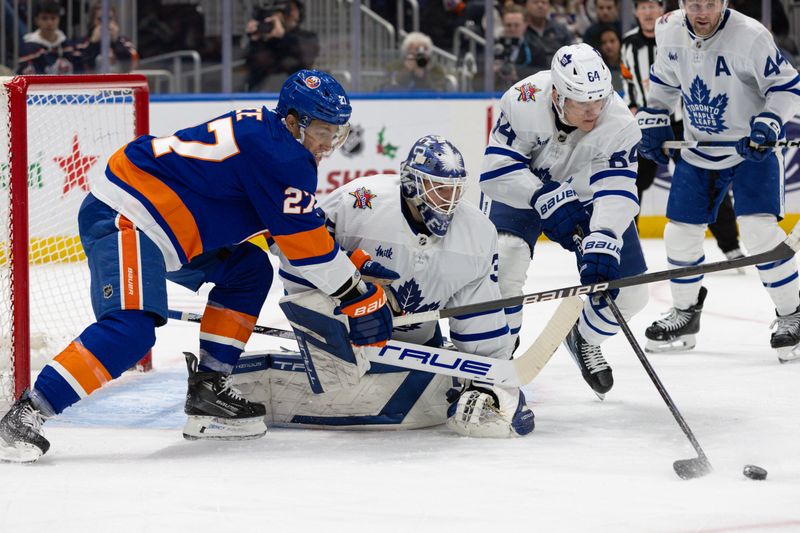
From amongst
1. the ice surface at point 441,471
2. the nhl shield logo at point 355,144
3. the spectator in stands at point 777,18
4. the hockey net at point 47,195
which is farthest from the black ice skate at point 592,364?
the spectator in stands at point 777,18

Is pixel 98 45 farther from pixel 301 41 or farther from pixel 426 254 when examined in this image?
pixel 426 254

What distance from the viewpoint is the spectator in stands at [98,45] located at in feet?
20.4

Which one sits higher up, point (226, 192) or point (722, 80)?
point (722, 80)

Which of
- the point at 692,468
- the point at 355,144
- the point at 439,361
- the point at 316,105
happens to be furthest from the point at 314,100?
the point at 355,144

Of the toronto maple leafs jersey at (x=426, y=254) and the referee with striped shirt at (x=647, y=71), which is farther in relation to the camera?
the referee with striped shirt at (x=647, y=71)

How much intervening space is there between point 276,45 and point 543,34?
1399mm

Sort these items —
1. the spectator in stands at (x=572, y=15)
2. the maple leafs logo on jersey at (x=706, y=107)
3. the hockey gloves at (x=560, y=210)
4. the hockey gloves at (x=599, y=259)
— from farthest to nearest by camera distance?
1. the spectator in stands at (x=572, y=15)
2. the maple leafs logo on jersey at (x=706, y=107)
3. the hockey gloves at (x=560, y=210)
4. the hockey gloves at (x=599, y=259)

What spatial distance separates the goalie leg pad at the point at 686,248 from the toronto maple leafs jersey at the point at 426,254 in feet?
4.12

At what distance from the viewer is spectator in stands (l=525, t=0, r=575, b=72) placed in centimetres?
650

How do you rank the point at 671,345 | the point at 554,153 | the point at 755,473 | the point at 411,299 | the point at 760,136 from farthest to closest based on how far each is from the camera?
the point at 671,345 → the point at 760,136 → the point at 554,153 → the point at 411,299 → the point at 755,473

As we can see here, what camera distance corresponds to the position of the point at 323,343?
288 centimetres

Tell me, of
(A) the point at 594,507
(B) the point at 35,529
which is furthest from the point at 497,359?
(B) the point at 35,529

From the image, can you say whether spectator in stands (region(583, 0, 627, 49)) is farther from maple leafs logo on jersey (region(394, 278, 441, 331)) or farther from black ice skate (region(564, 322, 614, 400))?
maple leafs logo on jersey (region(394, 278, 441, 331))

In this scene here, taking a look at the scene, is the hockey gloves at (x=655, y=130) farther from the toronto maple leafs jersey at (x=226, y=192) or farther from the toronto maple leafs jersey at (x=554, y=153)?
the toronto maple leafs jersey at (x=226, y=192)
